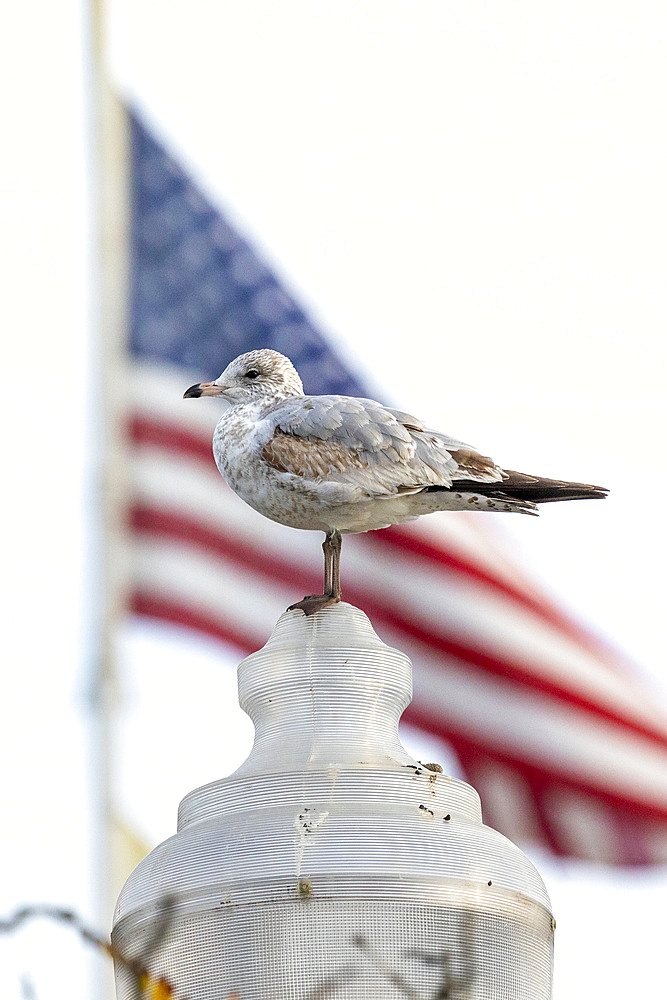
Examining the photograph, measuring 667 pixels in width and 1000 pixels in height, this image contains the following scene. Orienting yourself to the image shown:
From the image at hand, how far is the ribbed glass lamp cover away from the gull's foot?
27cm

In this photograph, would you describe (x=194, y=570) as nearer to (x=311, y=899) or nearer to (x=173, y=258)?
(x=173, y=258)

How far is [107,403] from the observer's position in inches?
326

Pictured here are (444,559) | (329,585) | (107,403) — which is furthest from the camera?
(107,403)

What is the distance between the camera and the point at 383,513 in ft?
10.8

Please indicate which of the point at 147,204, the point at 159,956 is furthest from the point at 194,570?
the point at 159,956

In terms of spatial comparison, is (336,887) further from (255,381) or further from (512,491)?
(255,381)

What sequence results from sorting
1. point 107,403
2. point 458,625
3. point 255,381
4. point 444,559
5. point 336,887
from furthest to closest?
point 107,403 → point 444,559 → point 458,625 → point 255,381 → point 336,887

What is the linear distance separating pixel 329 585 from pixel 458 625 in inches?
174

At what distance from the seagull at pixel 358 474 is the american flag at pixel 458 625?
4.21m

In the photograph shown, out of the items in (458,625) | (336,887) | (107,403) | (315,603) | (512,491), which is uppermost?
(107,403)

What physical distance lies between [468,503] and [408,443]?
0.59 feet

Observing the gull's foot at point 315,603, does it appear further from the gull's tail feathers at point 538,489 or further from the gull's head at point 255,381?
the gull's head at point 255,381

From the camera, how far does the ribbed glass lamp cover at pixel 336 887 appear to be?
2.37 meters

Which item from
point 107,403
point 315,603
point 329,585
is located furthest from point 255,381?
point 107,403
